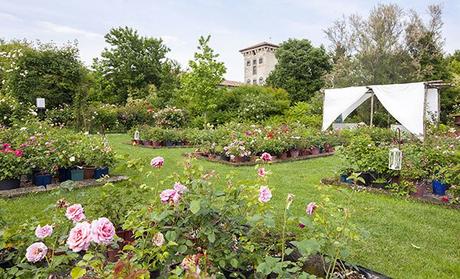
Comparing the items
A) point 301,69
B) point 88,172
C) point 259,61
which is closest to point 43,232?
point 88,172

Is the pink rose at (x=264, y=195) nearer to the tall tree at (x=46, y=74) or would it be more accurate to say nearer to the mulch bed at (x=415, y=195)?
the mulch bed at (x=415, y=195)

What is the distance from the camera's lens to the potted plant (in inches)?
178

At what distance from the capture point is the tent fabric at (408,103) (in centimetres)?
789

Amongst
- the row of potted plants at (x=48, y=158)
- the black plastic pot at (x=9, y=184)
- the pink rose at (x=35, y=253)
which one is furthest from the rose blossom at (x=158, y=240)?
the black plastic pot at (x=9, y=184)

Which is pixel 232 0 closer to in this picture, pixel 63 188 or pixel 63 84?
pixel 63 188

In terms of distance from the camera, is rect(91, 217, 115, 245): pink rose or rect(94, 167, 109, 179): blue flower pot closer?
rect(91, 217, 115, 245): pink rose

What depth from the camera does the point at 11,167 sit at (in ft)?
14.9

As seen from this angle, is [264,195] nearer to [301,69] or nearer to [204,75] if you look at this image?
[204,75]

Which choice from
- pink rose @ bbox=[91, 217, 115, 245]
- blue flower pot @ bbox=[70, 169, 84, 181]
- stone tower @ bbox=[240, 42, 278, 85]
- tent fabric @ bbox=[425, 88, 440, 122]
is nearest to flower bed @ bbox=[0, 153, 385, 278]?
pink rose @ bbox=[91, 217, 115, 245]

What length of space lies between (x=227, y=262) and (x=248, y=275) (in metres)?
0.17

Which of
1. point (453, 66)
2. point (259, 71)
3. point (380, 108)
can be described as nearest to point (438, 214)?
point (380, 108)

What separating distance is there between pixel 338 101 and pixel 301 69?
18.2 m

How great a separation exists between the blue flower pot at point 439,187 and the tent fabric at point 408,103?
3403 mm

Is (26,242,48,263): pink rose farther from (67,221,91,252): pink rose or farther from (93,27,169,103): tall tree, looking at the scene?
(93,27,169,103): tall tree
